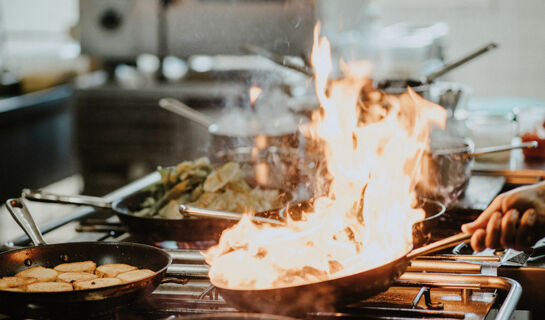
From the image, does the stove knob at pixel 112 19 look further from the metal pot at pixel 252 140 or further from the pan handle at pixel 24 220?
the pan handle at pixel 24 220

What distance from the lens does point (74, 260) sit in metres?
1.66

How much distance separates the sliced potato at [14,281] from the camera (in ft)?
4.67

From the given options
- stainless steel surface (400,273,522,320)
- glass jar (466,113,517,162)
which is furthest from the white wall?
stainless steel surface (400,273,522,320)

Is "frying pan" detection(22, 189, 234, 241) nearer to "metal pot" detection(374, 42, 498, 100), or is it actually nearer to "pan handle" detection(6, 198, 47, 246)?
"pan handle" detection(6, 198, 47, 246)

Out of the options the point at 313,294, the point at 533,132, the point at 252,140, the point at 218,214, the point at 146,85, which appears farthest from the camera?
the point at 146,85

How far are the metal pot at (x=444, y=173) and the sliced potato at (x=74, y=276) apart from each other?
117 cm

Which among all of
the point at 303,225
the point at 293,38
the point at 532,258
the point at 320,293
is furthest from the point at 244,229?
the point at 293,38

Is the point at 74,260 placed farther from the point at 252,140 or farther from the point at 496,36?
the point at 496,36

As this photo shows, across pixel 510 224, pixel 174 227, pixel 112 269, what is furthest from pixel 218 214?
pixel 510 224

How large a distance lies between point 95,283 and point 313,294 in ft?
1.57

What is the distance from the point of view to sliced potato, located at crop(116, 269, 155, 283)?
145cm

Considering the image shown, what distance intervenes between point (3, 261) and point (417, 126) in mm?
1393

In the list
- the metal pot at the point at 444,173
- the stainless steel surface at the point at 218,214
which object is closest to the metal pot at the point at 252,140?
the metal pot at the point at 444,173

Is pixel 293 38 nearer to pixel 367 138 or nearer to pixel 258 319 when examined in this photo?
pixel 367 138
